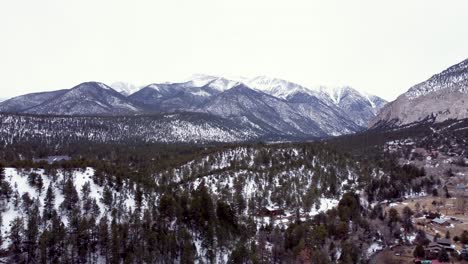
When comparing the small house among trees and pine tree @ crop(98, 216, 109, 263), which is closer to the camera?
pine tree @ crop(98, 216, 109, 263)

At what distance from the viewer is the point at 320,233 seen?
286 ft

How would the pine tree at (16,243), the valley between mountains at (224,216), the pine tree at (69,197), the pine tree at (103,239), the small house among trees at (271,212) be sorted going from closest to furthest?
the pine tree at (16,243) → the pine tree at (103,239) → the valley between mountains at (224,216) → the pine tree at (69,197) → the small house among trees at (271,212)

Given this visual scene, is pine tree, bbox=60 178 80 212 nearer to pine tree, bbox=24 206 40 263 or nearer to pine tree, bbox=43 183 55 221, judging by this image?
pine tree, bbox=43 183 55 221

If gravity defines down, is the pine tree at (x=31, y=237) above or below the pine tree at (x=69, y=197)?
below

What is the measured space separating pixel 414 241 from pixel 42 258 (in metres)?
84.7

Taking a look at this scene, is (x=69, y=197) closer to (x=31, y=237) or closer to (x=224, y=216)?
(x=31, y=237)

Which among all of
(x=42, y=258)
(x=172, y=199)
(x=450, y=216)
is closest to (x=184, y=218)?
(x=172, y=199)

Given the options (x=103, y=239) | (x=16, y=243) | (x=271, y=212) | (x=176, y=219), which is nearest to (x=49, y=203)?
(x=16, y=243)

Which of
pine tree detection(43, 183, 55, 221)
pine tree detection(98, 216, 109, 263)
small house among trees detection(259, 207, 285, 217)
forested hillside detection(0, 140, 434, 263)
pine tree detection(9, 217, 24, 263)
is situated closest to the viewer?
pine tree detection(9, 217, 24, 263)

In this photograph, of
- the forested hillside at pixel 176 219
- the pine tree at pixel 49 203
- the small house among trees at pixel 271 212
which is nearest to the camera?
the forested hillside at pixel 176 219

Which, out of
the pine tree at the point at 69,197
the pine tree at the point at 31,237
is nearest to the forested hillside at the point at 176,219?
the pine tree at the point at 31,237

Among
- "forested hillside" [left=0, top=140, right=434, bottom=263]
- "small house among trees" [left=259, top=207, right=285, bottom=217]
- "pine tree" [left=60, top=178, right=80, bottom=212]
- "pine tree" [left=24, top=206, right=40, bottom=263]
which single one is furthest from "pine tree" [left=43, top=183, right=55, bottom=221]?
"small house among trees" [left=259, top=207, right=285, bottom=217]

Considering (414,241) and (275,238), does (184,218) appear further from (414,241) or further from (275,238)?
(414,241)

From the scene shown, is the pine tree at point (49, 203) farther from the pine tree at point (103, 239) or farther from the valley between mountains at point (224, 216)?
the pine tree at point (103, 239)
